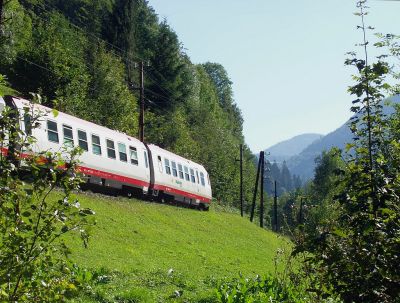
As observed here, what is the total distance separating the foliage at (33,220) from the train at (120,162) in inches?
553

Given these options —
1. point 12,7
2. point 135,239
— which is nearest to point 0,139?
point 135,239

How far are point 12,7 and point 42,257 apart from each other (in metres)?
52.1

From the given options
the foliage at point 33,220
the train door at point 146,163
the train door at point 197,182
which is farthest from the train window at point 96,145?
the foliage at point 33,220

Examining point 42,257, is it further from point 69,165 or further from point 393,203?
point 393,203

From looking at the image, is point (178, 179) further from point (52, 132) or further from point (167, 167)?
point (52, 132)

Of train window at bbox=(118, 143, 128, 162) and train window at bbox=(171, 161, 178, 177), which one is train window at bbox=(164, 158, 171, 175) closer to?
train window at bbox=(171, 161, 178, 177)

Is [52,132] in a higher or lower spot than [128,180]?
higher

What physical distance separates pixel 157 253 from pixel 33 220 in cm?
1532

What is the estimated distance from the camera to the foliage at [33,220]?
3.71 m

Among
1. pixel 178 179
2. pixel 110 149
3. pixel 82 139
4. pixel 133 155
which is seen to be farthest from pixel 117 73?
pixel 82 139

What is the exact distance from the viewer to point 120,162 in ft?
85.9

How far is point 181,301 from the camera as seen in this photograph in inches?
394

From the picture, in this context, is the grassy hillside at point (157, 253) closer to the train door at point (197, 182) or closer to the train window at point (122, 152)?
the train window at point (122, 152)

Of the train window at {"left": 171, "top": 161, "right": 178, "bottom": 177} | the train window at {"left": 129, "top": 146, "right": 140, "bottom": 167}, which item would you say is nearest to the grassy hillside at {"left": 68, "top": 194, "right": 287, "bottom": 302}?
the train window at {"left": 129, "top": 146, "right": 140, "bottom": 167}
